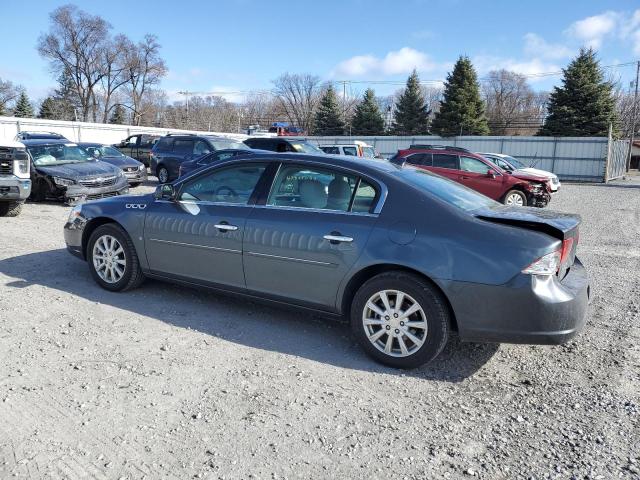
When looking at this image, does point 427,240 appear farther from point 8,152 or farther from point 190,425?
point 8,152

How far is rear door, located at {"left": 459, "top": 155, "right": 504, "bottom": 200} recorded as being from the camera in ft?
48.6

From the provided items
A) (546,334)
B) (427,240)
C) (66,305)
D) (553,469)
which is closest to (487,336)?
(546,334)

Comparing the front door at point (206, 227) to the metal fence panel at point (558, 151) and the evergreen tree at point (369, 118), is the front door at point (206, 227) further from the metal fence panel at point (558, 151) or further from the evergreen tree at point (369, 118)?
the evergreen tree at point (369, 118)

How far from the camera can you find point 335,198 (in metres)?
4.15

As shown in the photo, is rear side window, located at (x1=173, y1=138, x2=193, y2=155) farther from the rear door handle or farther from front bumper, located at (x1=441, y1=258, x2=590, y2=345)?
front bumper, located at (x1=441, y1=258, x2=590, y2=345)

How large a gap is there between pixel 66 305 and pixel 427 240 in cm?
356

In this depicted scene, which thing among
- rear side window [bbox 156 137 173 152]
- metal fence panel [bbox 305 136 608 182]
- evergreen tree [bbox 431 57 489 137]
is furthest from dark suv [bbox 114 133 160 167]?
evergreen tree [bbox 431 57 489 137]

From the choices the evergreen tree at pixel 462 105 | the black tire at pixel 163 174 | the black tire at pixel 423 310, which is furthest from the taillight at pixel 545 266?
the evergreen tree at pixel 462 105

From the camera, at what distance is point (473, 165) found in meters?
15.4

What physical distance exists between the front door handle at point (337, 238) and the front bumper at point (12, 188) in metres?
7.86

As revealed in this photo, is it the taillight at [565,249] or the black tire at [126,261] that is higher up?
the taillight at [565,249]

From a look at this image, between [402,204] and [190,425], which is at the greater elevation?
[402,204]

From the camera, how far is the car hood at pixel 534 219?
3.56m

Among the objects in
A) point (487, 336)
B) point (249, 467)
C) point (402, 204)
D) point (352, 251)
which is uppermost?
point (402, 204)
